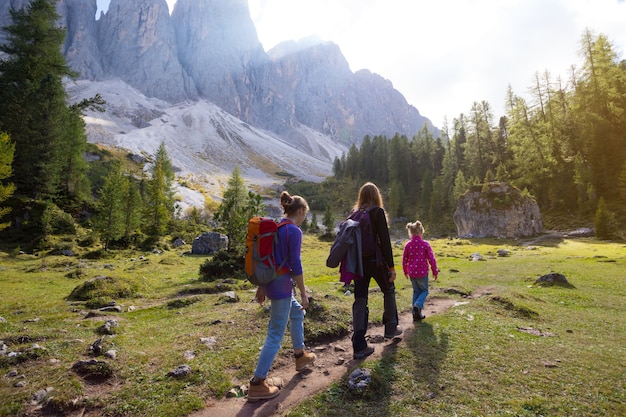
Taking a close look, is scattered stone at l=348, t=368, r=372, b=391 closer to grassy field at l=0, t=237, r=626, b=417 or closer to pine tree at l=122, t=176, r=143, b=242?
grassy field at l=0, t=237, r=626, b=417

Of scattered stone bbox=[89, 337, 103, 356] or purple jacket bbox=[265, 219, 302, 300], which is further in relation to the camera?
scattered stone bbox=[89, 337, 103, 356]

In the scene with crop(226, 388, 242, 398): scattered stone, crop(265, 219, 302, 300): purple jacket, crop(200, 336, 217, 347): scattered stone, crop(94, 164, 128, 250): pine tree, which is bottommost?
crop(226, 388, 242, 398): scattered stone

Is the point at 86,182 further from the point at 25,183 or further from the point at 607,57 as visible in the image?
the point at 607,57

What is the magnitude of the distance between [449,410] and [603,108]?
72.0 metres

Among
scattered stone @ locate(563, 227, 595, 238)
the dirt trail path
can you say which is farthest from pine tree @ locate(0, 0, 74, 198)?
scattered stone @ locate(563, 227, 595, 238)

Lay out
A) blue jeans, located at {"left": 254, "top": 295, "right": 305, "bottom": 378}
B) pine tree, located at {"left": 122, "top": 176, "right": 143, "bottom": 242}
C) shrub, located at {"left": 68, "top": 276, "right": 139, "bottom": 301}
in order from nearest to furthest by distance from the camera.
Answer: blue jeans, located at {"left": 254, "top": 295, "right": 305, "bottom": 378} < shrub, located at {"left": 68, "top": 276, "right": 139, "bottom": 301} < pine tree, located at {"left": 122, "top": 176, "right": 143, "bottom": 242}

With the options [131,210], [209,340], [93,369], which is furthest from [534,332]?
[131,210]

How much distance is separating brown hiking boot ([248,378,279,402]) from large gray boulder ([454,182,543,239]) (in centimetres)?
5493

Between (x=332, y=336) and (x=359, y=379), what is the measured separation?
2.93m

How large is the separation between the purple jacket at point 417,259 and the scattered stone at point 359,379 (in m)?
4.55

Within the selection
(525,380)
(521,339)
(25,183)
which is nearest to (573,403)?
(525,380)

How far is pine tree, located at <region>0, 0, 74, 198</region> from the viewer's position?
3262 cm

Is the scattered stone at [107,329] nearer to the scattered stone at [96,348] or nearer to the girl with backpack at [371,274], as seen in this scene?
the scattered stone at [96,348]

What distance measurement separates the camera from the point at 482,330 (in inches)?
328
